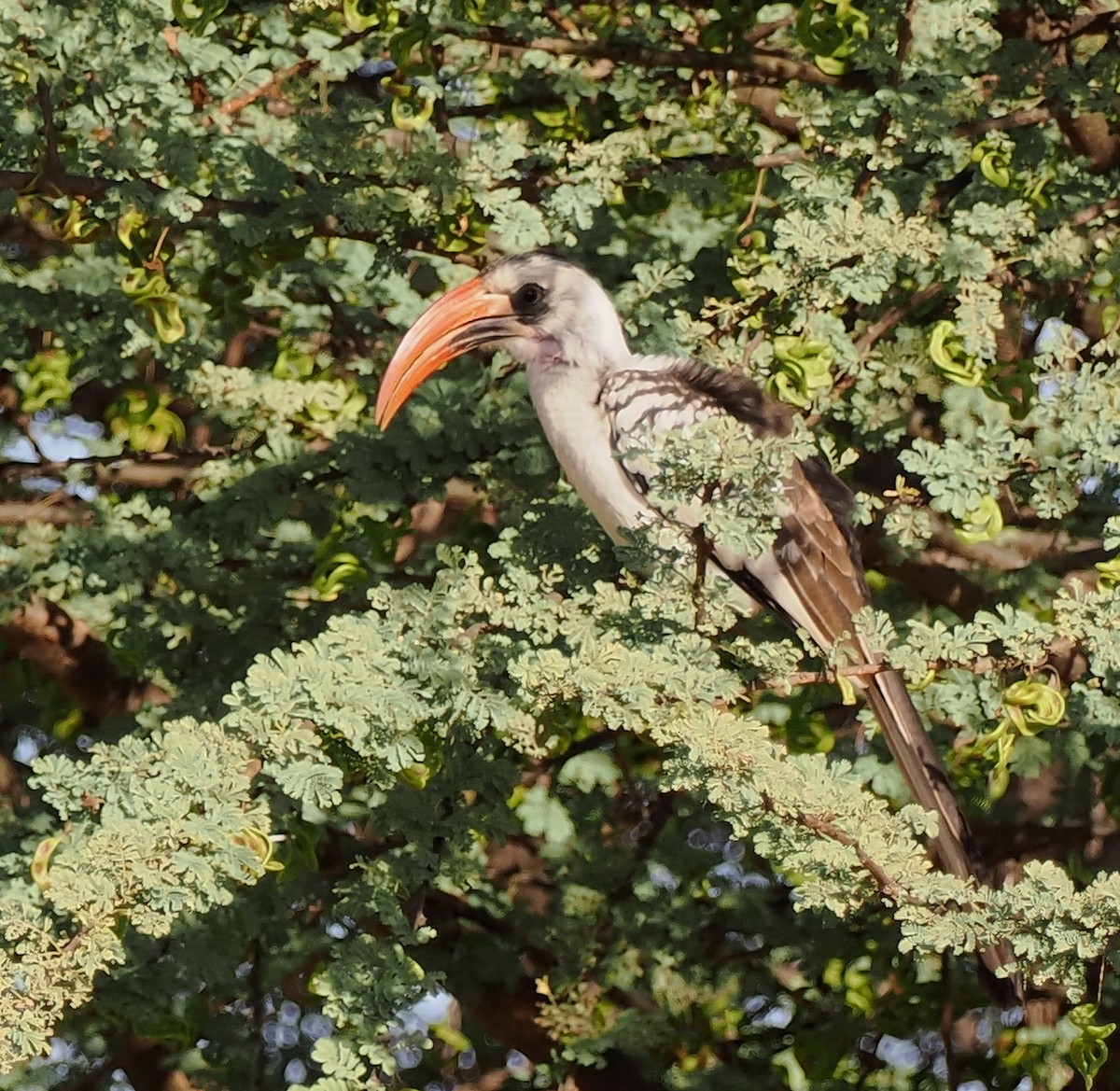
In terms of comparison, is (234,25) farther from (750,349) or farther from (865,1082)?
(865,1082)

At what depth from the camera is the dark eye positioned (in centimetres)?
362

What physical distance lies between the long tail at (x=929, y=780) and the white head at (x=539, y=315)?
2.76 feet

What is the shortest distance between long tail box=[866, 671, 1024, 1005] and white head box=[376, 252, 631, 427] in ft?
2.76

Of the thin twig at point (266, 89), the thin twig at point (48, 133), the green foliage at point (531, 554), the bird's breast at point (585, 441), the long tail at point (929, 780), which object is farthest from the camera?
the thin twig at point (266, 89)

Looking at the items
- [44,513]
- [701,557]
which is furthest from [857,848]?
[44,513]

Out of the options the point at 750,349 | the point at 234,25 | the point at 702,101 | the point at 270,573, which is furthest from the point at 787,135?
the point at 270,573

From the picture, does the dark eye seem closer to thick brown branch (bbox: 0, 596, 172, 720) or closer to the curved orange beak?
the curved orange beak

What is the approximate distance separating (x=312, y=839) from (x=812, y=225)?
127 cm

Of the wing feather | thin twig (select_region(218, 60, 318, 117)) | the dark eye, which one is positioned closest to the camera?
the wing feather

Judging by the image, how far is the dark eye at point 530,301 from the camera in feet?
11.9

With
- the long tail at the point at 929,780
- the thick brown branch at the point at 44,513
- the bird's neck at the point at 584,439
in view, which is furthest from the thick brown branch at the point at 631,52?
the thick brown branch at the point at 44,513

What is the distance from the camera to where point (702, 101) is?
347 centimetres

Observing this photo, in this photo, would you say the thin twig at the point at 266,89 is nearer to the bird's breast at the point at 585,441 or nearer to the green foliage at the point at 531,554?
the green foliage at the point at 531,554

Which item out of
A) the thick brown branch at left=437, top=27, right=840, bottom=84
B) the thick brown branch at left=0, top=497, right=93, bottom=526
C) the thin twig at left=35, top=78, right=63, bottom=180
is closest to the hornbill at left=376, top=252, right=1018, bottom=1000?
the thick brown branch at left=437, top=27, right=840, bottom=84
